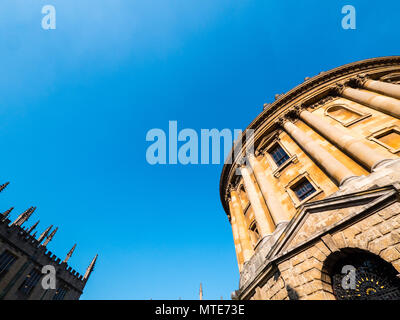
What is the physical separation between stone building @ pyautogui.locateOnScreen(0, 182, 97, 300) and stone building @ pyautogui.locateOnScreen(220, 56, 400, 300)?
25757 millimetres

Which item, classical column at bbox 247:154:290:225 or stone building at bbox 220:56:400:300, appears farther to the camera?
classical column at bbox 247:154:290:225

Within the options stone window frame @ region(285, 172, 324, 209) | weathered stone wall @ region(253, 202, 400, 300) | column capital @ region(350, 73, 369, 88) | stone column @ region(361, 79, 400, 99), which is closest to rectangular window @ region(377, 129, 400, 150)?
stone column @ region(361, 79, 400, 99)

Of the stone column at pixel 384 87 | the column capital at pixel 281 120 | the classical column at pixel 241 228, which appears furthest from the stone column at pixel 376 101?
the classical column at pixel 241 228

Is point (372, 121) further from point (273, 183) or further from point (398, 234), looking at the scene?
point (398, 234)

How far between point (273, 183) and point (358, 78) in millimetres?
12268

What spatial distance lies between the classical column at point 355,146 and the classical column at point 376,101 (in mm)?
2325

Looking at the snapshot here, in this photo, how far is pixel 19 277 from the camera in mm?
23234

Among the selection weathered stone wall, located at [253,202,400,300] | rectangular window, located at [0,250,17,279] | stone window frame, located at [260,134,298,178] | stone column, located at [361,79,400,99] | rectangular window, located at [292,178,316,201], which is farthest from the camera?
rectangular window, located at [0,250,17,279]

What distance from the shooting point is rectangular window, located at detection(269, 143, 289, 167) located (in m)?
16.1

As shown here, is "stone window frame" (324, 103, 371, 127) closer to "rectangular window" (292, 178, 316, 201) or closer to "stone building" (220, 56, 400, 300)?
"stone building" (220, 56, 400, 300)

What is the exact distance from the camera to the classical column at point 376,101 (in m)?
12.0

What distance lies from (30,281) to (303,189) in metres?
32.7

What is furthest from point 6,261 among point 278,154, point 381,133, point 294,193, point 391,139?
point 391,139
